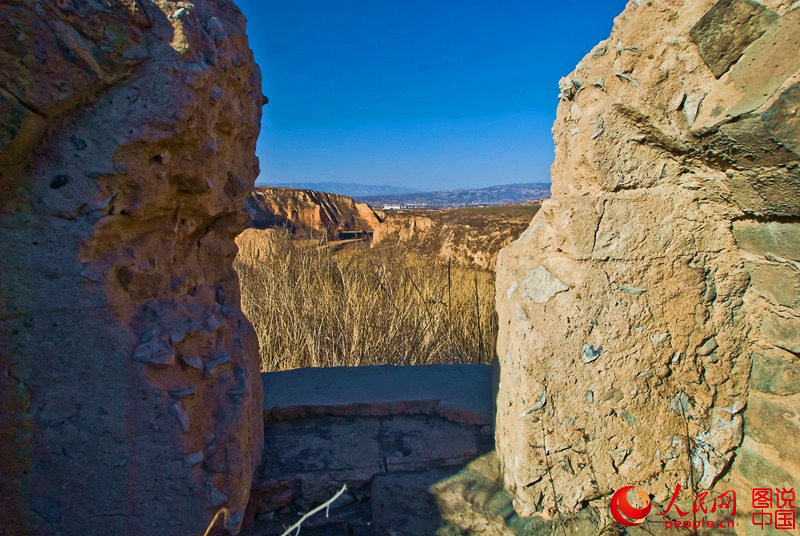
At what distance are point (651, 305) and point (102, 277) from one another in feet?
4.98

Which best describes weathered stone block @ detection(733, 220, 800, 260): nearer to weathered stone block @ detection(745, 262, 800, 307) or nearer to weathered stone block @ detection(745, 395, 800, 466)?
weathered stone block @ detection(745, 262, 800, 307)

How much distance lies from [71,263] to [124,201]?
213 millimetres

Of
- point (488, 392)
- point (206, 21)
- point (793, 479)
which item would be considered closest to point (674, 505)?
point (793, 479)

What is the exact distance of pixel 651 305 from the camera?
5.37 feet

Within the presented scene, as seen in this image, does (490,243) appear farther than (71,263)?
Yes

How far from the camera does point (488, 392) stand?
241cm

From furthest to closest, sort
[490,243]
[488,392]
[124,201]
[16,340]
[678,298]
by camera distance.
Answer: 1. [490,243]
2. [488,392]
3. [678,298]
4. [124,201]
5. [16,340]

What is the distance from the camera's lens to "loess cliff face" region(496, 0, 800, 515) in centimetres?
148

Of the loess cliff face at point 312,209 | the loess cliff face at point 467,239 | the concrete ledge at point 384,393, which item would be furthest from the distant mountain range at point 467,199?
the concrete ledge at point 384,393

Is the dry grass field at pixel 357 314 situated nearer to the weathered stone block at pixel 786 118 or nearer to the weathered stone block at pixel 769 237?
the weathered stone block at pixel 769 237

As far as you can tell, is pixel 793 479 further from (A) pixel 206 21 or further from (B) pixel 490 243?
(B) pixel 490 243

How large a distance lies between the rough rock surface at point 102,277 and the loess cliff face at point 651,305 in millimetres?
1012

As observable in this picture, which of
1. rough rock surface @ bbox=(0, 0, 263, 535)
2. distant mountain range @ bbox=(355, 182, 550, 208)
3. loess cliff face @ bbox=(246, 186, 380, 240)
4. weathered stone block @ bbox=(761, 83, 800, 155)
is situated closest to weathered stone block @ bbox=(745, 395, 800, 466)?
weathered stone block @ bbox=(761, 83, 800, 155)

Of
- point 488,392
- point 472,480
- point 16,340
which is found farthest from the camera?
point 488,392
